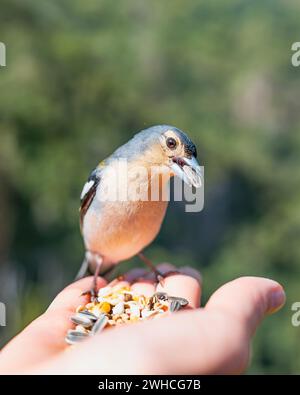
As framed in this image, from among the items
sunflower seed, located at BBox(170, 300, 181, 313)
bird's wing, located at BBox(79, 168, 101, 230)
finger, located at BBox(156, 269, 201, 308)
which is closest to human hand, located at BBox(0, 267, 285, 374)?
sunflower seed, located at BBox(170, 300, 181, 313)

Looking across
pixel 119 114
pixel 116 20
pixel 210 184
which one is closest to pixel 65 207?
pixel 119 114

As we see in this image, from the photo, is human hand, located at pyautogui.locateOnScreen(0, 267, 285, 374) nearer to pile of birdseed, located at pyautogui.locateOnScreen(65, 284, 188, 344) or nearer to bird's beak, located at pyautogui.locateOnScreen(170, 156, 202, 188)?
pile of birdseed, located at pyautogui.locateOnScreen(65, 284, 188, 344)

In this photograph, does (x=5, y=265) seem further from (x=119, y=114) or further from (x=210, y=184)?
(x=210, y=184)

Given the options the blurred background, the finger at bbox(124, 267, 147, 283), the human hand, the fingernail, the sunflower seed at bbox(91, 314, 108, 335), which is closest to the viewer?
the human hand

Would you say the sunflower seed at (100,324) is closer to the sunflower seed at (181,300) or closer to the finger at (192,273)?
the sunflower seed at (181,300)

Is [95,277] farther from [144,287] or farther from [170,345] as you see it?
[170,345]

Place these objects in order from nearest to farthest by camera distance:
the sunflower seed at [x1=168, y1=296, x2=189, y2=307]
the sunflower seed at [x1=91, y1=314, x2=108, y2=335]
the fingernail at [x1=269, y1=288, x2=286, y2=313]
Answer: the fingernail at [x1=269, y1=288, x2=286, y2=313]
the sunflower seed at [x1=91, y1=314, x2=108, y2=335]
the sunflower seed at [x1=168, y1=296, x2=189, y2=307]

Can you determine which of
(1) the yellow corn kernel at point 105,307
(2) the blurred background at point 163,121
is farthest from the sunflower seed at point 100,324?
(2) the blurred background at point 163,121
